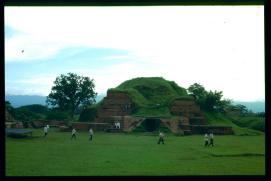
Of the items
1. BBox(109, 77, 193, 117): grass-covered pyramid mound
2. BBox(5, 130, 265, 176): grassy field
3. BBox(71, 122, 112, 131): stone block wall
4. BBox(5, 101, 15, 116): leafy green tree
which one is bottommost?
BBox(5, 130, 265, 176): grassy field

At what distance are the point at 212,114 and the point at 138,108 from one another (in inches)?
213

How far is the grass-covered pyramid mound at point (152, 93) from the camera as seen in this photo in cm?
2703

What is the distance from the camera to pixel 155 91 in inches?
1190

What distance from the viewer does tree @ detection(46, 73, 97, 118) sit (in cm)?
3209

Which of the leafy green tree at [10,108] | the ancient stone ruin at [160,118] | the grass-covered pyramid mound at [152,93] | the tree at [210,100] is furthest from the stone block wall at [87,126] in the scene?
the tree at [210,100]

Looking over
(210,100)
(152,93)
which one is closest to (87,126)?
(152,93)

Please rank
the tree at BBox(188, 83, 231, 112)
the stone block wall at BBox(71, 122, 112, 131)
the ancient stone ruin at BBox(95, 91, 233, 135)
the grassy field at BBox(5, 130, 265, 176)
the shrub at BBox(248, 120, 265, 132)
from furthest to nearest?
1. the tree at BBox(188, 83, 231, 112)
2. the shrub at BBox(248, 120, 265, 132)
3. the ancient stone ruin at BBox(95, 91, 233, 135)
4. the stone block wall at BBox(71, 122, 112, 131)
5. the grassy field at BBox(5, 130, 265, 176)

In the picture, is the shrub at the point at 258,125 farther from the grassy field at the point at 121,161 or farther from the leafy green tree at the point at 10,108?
the leafy green tree at the point at 10,108

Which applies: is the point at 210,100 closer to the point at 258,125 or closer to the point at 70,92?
the point at 258,125

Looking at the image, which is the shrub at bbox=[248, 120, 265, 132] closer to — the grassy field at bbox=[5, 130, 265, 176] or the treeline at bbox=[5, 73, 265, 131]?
the treeline at bbox=[5, 73, 265, 131]

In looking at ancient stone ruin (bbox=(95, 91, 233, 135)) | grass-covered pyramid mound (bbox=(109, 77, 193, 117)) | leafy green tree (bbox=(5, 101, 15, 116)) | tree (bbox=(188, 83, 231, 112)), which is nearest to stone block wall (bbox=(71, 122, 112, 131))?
ancient stone ruin (bbox=(95, 91, 233, 135))

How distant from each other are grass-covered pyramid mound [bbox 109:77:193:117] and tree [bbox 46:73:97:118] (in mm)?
2766

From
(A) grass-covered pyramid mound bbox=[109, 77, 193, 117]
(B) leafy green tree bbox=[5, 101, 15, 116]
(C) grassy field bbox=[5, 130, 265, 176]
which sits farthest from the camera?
(A) grass-covered pyramid mound bbox=[109, 77, 193, 117]
